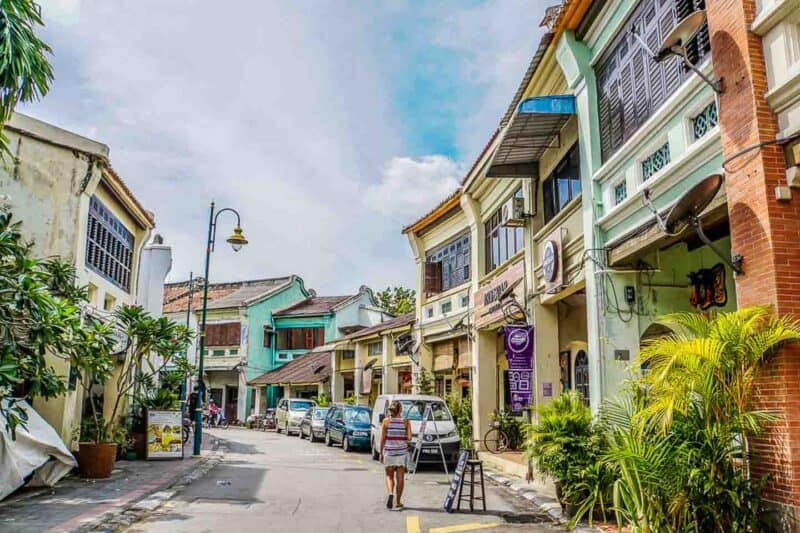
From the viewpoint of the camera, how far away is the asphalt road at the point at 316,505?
919cm

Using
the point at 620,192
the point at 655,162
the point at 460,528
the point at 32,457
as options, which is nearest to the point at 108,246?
the point at 32,457

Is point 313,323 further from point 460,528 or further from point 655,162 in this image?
point 655,162

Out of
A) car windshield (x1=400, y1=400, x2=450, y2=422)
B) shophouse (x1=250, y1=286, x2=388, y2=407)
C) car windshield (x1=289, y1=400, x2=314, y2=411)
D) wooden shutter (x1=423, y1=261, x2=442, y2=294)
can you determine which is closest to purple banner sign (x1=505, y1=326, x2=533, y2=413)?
car windshield (x1=400, y1=400, x2=450, y2=422)

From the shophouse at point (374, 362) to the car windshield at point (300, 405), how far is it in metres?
2.30

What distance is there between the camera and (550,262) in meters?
12.9

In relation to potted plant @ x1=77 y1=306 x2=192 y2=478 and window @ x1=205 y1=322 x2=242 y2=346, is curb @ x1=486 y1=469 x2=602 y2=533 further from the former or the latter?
window @ x1=205 y1=322 x2=242 y2=346

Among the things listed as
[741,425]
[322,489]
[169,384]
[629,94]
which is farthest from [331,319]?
[741,425]

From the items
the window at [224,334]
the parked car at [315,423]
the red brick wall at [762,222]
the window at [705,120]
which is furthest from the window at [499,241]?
the window at [224,334]

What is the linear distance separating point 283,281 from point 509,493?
36.8 m

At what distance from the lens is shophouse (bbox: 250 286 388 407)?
42.7m

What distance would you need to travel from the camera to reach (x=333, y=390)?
36000 mm

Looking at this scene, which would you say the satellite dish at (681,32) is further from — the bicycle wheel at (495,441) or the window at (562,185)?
the bicycle wheel at (495,441)

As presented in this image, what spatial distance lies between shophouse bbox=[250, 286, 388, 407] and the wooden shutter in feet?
61.9

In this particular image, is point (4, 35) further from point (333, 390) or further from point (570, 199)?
point (333, 390)
